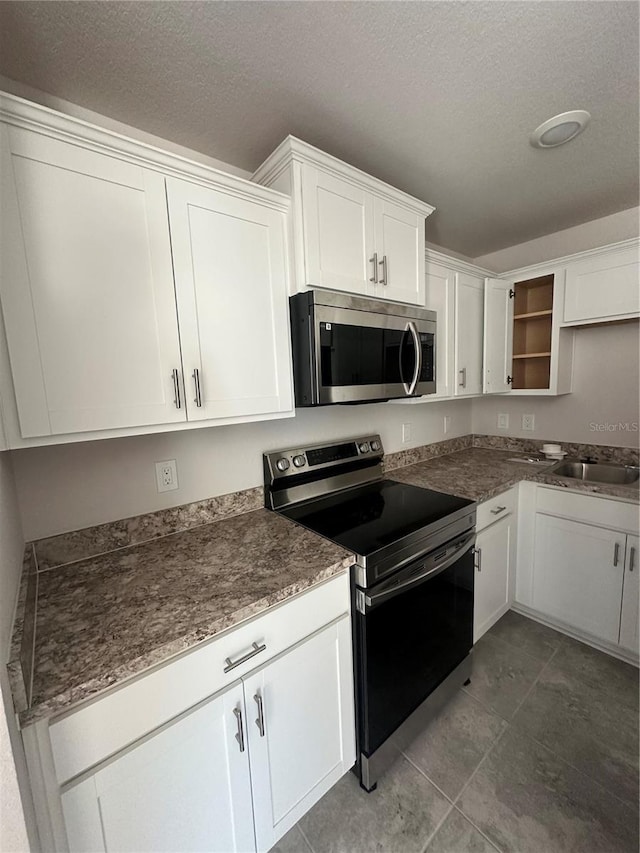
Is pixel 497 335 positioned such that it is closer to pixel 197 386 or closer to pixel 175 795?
pixel 197 386

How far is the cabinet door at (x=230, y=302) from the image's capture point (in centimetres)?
110

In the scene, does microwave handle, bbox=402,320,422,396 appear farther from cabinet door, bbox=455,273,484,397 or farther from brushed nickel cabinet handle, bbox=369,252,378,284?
cabinet door, bbox=455,273,484,397

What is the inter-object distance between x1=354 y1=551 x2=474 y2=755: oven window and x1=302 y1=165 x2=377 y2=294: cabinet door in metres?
1.18

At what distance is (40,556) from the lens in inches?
44.1

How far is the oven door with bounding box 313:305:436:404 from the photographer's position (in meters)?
1.33

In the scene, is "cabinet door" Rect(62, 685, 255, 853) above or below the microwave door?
below

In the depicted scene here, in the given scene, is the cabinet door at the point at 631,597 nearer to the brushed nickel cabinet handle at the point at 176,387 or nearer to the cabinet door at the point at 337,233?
the cabinet door at the point at 337,233

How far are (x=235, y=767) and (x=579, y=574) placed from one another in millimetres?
1914

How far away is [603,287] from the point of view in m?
1.99

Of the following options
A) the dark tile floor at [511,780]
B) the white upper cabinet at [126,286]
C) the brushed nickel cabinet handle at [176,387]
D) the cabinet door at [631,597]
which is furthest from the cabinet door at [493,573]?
the brushed nickel cabinet handle at [176,387]

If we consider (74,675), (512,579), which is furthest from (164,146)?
(512,579)

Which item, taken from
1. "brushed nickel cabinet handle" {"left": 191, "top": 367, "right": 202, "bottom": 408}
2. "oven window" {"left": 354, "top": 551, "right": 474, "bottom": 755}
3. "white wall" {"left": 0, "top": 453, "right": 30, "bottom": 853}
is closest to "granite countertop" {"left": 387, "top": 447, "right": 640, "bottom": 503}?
"oven window" {"left": 354, "top": 551, "right": 474, "bottom": 755}

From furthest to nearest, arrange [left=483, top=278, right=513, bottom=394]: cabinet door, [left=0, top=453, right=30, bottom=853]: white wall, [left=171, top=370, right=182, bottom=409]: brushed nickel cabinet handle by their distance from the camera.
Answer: [left=483, top=278, right=513, bottom=394]: cabinet door, [left=171, top=370, right=182, bottom=409]: brushed nickel cabinet handle, [left=0, top=453, right=30, bottom=853]: white wall

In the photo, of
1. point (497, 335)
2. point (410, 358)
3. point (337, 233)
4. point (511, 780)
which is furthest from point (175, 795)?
point (497, 335)
